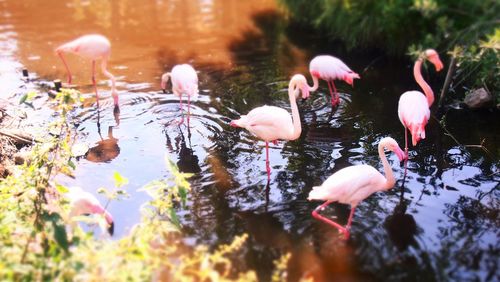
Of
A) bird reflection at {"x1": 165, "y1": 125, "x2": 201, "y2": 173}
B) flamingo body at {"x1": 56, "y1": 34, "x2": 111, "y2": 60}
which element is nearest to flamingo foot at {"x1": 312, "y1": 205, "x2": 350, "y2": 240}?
bird reflection at {"x1": 165, "y1": 125, "x2": 201, "y2": 173}

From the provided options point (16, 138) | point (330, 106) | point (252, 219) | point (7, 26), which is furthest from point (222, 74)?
point (7, 26)

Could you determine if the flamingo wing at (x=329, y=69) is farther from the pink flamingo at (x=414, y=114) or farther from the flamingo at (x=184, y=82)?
the flamingo at (x=184, y=82)

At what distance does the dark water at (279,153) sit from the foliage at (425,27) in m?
0.37

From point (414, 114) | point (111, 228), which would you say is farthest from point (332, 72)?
point (111, 228)

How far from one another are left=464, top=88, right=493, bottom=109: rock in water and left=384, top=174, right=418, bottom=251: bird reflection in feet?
8.53

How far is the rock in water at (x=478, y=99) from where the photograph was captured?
6.45m

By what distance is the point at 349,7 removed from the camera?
8406 millimetres

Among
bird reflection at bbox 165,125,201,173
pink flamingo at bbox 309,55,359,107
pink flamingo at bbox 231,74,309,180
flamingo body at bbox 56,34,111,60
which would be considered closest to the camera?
pink flamingo at bbox 231,74,309,180

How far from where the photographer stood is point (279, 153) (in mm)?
5652

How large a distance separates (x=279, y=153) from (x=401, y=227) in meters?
1.77

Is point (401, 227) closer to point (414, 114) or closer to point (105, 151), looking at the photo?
point (414, 114)

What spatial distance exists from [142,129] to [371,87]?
3477mm

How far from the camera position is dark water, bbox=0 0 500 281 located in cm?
405

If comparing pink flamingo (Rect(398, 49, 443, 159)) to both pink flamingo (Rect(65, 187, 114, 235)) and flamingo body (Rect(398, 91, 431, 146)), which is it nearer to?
flamingo body (Rect(398, 91, 431, 146))
